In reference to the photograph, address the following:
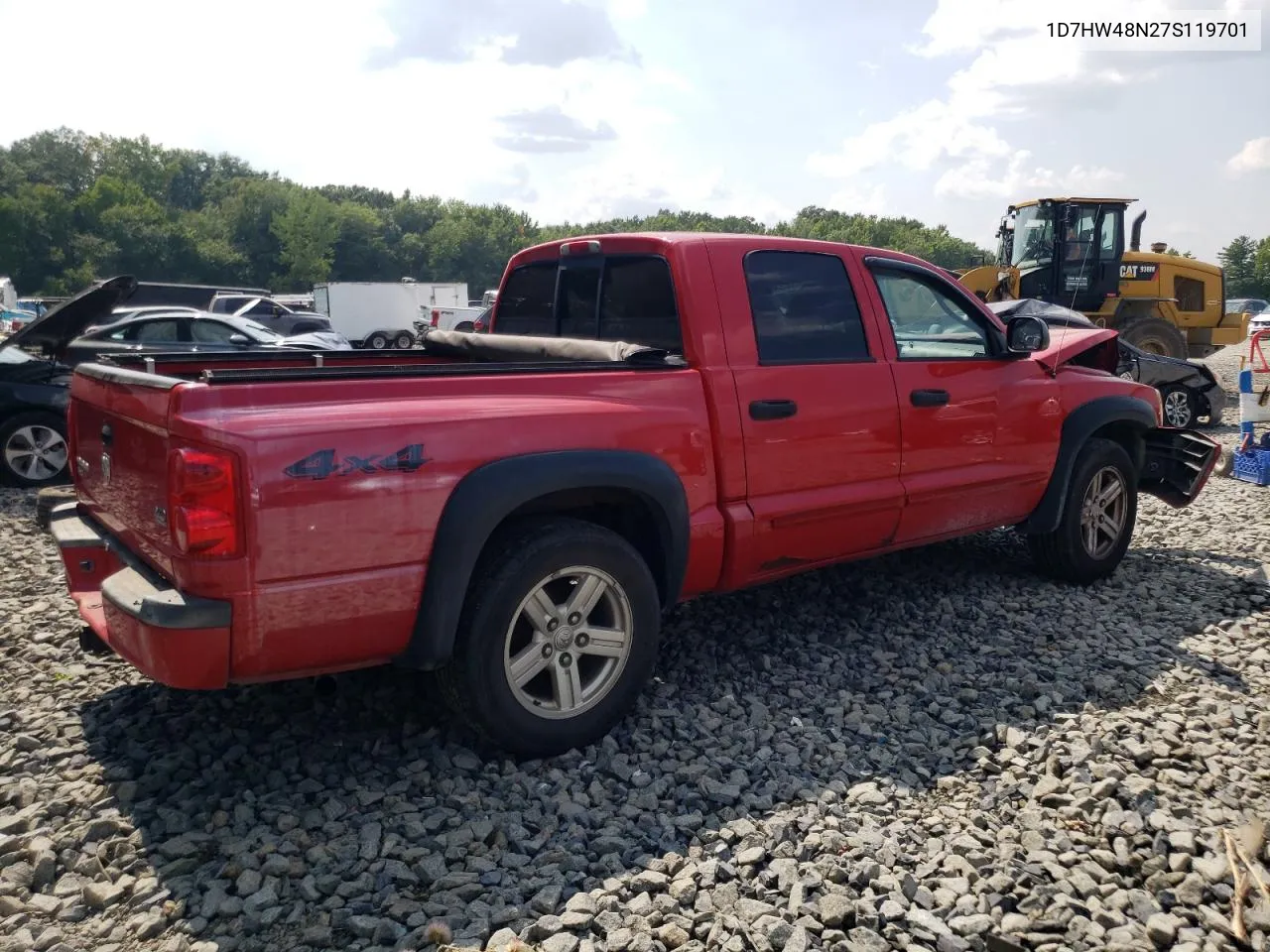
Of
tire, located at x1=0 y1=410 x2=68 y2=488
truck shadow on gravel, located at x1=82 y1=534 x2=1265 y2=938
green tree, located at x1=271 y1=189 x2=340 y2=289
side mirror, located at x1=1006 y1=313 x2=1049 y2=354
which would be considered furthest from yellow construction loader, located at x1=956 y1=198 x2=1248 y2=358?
green tree, located at x1=271 y1=189 x2=340 y2=289

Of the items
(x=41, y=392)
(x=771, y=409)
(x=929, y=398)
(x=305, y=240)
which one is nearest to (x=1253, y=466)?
(x=929, y=398)

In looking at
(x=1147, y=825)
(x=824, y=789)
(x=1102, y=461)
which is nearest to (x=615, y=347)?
(x=824, y=789)

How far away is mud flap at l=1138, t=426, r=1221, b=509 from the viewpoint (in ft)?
20.6

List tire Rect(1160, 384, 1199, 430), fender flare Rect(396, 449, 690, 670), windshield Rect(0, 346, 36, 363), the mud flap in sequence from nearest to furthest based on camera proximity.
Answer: fender flare Rect(396, 449, 690, 670)
the mud flap
windshield Rect(0, 346, 36, 363)
tire Rect(1160, 384, 1199, 430)

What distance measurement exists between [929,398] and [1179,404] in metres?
9.61

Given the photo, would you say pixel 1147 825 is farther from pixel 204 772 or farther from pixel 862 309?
pixel 204 772

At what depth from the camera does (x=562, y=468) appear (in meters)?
3.43

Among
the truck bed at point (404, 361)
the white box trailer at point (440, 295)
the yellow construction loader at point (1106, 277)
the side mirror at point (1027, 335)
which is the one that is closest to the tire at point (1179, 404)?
the yellow construction loader at point (1106, 277)

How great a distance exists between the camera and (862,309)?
15.2ft

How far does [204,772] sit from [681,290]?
260cm

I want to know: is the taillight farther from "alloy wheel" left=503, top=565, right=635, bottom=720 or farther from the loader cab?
the loader cab

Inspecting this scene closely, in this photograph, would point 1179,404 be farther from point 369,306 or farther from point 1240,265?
point 1240,265

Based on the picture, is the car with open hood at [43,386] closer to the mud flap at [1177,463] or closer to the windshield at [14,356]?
the windshield at [14,356]

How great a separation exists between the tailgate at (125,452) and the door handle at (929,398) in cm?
322
